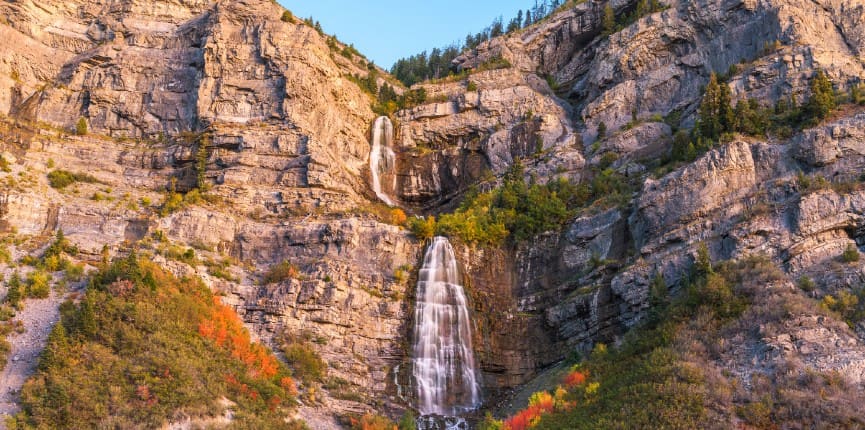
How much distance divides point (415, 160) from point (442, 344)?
24.8m

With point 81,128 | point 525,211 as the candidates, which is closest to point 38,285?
point 81,128

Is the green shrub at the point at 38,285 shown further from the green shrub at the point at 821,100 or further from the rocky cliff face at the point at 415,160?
the green shrub at the point at 821,100

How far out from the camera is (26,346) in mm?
31781

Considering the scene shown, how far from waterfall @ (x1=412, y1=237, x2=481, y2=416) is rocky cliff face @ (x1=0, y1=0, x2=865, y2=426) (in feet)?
3.39

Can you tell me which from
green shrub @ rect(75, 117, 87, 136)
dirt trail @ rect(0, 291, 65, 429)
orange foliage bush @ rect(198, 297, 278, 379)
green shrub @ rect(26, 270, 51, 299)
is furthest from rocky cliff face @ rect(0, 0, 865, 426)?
dirt trail @ rect(0, 291, 65, 429)

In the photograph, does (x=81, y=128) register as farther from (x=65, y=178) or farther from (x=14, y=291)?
(x=14, y=291)

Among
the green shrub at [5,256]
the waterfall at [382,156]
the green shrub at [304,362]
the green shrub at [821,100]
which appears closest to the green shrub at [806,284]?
the green shrub at [821,100]

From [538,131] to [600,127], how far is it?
19.0 ft

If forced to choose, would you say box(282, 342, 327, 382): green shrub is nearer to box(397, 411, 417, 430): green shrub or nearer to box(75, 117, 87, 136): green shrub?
box(397, 411, 417, 430): green shrub

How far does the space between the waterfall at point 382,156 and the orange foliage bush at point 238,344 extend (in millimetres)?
22907

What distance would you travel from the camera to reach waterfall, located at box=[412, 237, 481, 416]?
40281mm

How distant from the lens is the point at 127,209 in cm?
4506

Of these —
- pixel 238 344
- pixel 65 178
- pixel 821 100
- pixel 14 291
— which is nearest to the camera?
pixel 14 291

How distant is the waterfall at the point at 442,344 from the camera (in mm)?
40281
